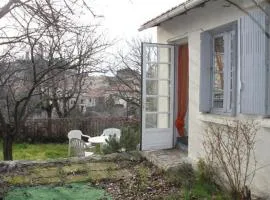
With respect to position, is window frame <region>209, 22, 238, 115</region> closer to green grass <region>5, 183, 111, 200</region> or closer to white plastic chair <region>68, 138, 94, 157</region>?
green grass <region>5, 183, 111, 200</region>

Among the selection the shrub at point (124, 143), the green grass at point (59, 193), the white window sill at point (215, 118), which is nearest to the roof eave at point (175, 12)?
the white window sill at point (215, 118)

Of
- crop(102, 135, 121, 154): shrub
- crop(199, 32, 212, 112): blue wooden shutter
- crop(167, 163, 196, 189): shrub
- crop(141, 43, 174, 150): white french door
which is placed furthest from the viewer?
crop(102, 135, 121, 154): shrub

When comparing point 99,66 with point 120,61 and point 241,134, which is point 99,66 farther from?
point 241,134

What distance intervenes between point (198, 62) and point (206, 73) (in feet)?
1.33

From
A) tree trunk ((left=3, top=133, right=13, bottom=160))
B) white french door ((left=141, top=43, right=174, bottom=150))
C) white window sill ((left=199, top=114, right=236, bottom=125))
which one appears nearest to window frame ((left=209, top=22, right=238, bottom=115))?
white window sill ((left=199, top=114, right=236, bottom=125))

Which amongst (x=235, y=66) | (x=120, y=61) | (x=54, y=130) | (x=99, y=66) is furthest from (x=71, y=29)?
(x=120, y=61)

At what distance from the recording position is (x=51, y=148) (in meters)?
16.8

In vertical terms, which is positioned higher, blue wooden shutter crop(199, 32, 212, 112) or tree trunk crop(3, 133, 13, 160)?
blue wooden shutter crop(199, 32, 212, 112)

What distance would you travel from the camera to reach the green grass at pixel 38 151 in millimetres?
14189

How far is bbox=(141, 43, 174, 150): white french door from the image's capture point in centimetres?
848

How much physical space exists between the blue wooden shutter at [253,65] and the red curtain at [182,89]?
3220mm

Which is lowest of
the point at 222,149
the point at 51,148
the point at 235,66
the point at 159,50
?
the point at 51,148

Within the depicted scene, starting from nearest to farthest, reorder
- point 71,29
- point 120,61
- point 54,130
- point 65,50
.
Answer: point 71,29
point 65,50
point 54,130
point 120,61

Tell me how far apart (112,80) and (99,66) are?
456 cm
